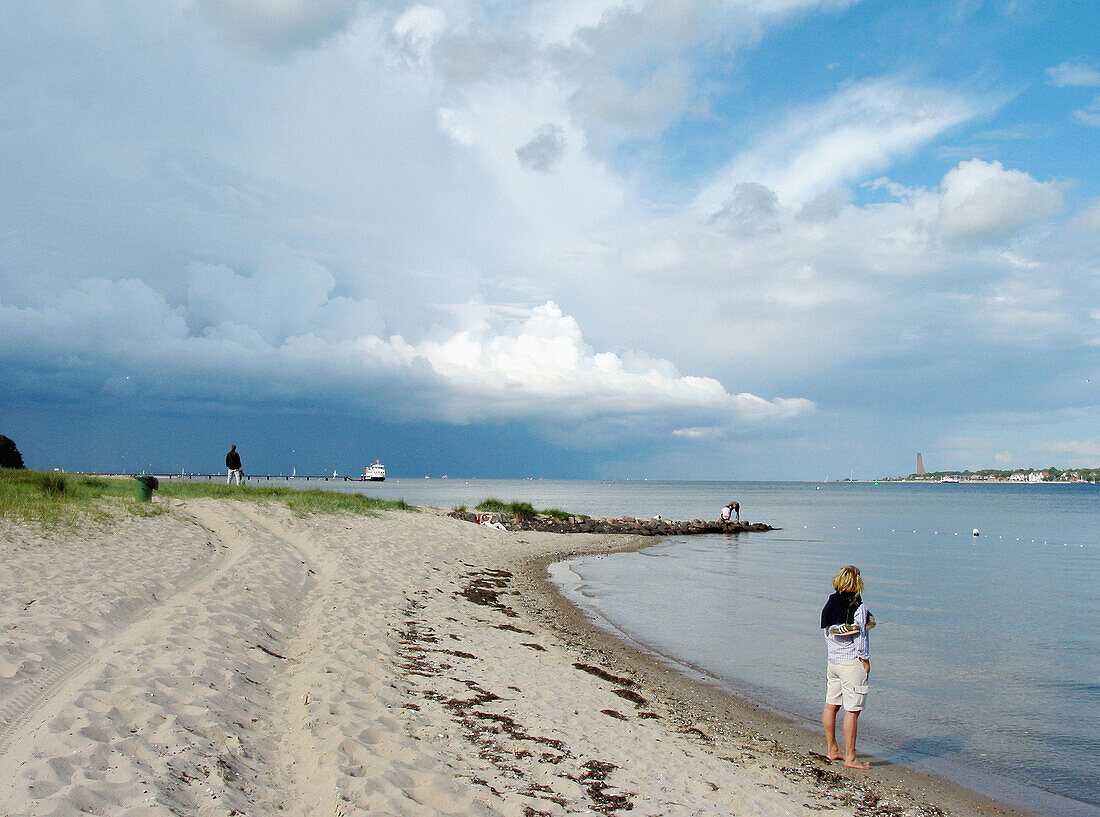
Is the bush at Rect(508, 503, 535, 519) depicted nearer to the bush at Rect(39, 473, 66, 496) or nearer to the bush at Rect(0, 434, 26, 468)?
the bush at Rect(39, 473, 66, 496)

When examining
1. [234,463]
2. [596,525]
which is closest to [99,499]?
[234,463]

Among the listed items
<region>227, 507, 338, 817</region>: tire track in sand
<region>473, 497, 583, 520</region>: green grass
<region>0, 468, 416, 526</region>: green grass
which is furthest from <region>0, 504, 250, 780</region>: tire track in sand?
<region>473, 497, 583, 520</region>: green grass

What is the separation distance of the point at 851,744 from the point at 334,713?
6.26 metres

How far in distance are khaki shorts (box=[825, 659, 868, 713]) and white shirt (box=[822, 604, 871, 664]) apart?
7cm

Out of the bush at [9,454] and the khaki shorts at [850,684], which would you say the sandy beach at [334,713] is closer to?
the khaki shorts at [850,684]

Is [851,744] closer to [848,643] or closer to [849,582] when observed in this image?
[848,643]

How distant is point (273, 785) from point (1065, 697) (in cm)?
1333

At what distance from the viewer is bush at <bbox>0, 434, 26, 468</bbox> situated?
37.0 metres

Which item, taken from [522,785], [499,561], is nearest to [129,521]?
[499,561]

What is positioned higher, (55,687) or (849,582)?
(849,582)

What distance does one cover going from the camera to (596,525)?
4584 cm

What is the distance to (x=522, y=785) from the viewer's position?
6.35 meters

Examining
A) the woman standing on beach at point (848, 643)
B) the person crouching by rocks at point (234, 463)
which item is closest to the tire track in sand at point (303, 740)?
the woman standing on beach at point (848, 643)

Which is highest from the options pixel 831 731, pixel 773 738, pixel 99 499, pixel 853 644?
pixel 99 499
